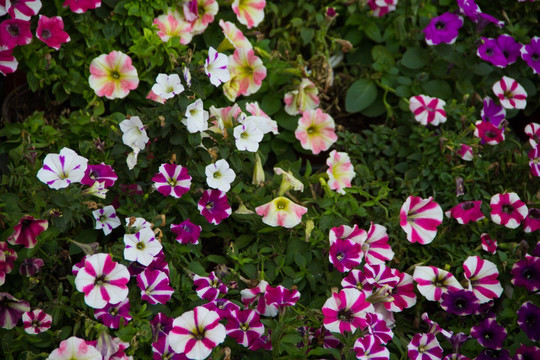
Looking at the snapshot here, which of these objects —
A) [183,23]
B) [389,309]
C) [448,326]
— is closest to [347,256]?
[389,309]

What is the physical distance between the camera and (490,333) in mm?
1596

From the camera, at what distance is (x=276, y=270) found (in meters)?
1.63

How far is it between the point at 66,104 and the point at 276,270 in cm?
94

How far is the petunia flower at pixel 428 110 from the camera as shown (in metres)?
1.95

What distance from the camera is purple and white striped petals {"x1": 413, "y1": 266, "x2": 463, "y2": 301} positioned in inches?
63.9

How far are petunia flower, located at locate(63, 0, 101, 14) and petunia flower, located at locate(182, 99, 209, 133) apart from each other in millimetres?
549

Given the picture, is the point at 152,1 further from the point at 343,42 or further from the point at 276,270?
the point at 276,270

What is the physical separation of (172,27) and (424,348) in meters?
1.16

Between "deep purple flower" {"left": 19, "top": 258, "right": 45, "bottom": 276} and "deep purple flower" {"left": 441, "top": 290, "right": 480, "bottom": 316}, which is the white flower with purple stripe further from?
"deep purple flower" {"left": 441, "top": 290, "right": 480, "bottom": 316}

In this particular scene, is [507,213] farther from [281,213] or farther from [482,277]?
[281,213]

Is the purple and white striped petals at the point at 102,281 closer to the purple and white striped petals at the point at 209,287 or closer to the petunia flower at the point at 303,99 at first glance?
the purple and white striped petals at the point at 209,287

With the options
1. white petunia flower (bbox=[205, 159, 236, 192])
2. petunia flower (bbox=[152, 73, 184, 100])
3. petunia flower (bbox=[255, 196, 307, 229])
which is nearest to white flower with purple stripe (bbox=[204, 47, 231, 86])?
petunia flower (bbox=[152, 73, 184, 100])

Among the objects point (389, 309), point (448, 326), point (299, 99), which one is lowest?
point (448, 326)

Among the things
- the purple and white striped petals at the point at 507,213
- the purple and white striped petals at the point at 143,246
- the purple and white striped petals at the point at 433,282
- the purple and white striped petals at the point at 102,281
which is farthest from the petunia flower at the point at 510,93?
the purple and white striped petals at the point at 102,281
